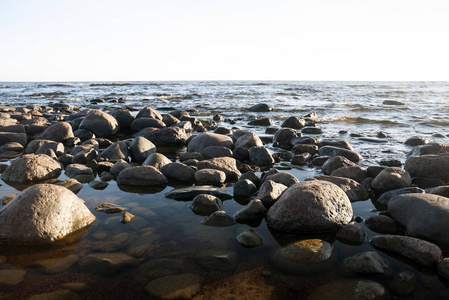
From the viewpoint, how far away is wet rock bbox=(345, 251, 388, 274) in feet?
8.83

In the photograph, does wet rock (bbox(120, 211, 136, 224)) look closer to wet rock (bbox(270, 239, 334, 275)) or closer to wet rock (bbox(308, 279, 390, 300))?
wet rock (bbox(270, 239, 334, 275))

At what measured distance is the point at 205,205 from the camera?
13.0ft

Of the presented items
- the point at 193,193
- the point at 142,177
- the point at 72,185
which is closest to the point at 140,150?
the point at 142,177

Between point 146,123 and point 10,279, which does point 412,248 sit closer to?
point 10,279

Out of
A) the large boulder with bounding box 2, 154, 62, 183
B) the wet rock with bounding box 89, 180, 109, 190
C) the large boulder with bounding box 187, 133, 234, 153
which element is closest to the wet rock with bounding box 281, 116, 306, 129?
the large boulder with bounding box 187, 133, 234, 153

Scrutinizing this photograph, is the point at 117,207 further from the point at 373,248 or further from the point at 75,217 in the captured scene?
the point at 373,248

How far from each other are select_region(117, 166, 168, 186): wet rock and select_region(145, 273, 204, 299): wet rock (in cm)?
238

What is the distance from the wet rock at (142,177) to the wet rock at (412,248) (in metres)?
3.06

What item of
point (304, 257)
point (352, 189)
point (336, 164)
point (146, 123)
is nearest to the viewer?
point (304, 257)

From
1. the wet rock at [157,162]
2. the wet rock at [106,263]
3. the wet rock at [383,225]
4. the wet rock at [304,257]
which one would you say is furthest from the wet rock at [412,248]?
the wet rock at [157,162]

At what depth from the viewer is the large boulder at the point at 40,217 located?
3.10 m

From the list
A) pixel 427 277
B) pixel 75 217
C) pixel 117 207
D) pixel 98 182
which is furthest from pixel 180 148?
pixel 427 277

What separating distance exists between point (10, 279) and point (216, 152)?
4.40 meters

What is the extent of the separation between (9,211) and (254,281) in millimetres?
2559
